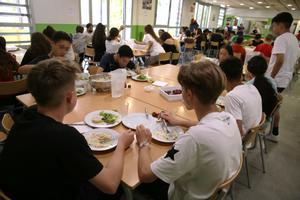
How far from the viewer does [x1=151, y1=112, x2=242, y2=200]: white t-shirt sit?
845 mm

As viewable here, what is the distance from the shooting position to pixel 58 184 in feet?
2.66

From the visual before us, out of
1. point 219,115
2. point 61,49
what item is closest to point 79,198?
point 219,115

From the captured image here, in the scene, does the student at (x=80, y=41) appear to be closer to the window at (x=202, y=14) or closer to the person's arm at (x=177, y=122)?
the person's arm at (x=177, y=122)

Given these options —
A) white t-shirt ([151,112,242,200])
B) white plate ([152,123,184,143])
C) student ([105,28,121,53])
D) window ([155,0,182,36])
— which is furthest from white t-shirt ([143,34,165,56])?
window ([155,0,182,36])

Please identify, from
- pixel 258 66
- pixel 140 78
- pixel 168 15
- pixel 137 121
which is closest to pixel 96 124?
pixel 137 121

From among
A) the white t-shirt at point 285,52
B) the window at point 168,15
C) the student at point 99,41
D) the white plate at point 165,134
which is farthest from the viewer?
the window at point 168,15

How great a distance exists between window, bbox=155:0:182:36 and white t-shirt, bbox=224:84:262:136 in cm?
891

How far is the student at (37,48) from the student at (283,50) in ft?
9.96

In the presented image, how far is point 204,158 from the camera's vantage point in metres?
0.85

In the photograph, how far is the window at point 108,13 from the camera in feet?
22.1

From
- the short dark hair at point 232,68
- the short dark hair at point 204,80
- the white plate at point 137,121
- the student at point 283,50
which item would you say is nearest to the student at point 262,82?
the short dark hair at point 232,68

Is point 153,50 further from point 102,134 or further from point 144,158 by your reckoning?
point 144,158

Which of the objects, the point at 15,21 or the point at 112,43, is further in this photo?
the point at 15,21

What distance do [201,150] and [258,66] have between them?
1.52m
